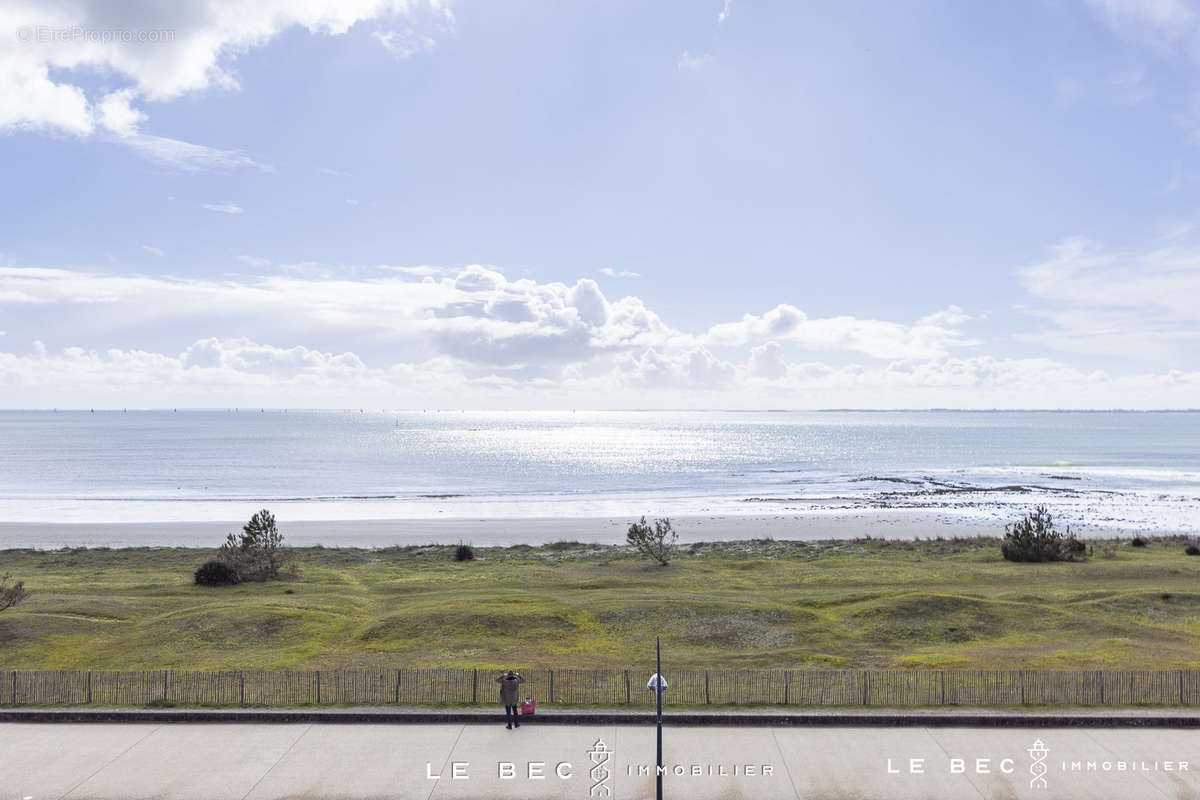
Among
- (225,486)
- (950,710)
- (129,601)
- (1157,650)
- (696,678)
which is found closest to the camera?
(950,710)

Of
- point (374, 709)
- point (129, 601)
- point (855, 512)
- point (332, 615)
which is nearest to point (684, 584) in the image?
point (332, 615)

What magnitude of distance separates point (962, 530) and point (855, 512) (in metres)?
16.1

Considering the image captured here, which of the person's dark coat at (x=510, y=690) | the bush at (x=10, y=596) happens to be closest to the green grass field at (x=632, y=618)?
the bush at (x=10, y=596)

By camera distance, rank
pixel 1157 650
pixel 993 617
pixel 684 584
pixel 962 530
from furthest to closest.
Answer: pixel 962 530
pixel 684 584
pixel 993 617
pixel 1157 650

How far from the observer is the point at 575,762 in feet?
71.1

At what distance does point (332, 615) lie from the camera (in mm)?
39281

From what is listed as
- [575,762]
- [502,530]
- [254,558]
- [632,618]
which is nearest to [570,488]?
[502,530]

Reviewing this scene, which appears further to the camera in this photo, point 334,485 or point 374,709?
point 334,485

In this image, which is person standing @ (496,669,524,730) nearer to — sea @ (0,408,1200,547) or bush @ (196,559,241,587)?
bush @ (196,559,241,587)

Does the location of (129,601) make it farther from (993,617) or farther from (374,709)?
(993,617)

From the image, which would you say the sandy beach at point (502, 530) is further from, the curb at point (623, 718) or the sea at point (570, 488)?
the curb at point (623, 718)

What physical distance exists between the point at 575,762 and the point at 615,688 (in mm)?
5410

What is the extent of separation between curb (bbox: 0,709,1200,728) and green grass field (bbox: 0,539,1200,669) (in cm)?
660

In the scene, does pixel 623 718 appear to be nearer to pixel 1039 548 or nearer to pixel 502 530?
pixel 1039 548
